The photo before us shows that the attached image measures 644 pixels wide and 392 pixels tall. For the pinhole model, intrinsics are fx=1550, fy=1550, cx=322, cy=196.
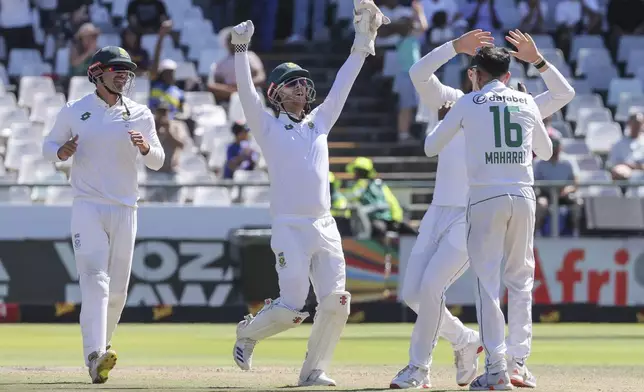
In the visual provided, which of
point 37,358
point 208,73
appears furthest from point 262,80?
point 37,358

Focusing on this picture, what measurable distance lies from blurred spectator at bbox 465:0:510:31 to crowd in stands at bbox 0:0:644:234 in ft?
0.07

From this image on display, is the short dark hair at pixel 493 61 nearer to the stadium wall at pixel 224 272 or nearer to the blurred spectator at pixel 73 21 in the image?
the stadium wall at pixel 224 272

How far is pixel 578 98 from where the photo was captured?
844 inches

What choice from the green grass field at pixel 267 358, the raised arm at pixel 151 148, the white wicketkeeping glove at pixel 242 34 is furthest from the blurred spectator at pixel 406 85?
the white wicketkeeping glove at pixel 242 34

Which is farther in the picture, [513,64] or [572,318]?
[513,64]

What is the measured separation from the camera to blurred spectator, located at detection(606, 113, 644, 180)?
755 inches

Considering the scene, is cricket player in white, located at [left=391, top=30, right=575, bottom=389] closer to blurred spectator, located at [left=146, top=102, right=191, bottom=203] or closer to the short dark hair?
the short dark hair

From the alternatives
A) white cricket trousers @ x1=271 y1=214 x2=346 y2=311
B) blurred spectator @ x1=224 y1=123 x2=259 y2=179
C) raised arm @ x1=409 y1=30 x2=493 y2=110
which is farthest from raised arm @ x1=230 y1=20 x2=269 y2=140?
blurred spectator @ x1=224 y1=123 x2=259 y2=179

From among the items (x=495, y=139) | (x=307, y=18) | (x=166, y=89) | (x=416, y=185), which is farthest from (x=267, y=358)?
(x=307, y=18)

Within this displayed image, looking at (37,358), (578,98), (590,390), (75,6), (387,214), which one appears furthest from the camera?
(75,6)

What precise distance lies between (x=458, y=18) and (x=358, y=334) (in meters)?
8.56

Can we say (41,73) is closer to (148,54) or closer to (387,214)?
(148,54)

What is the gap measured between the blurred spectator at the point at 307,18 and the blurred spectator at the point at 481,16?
7.49 ft

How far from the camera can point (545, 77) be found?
370 inches
